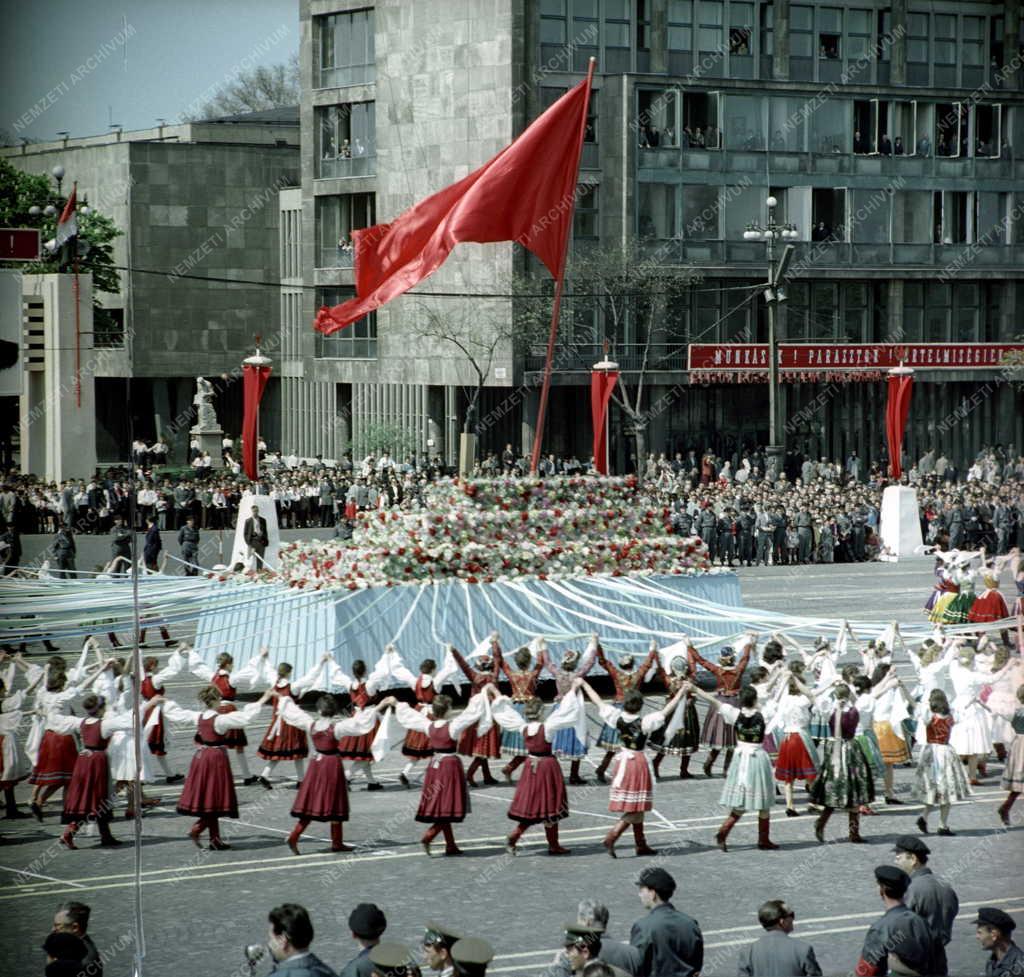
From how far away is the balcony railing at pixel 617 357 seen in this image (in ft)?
166

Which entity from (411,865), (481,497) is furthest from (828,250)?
(411,865)

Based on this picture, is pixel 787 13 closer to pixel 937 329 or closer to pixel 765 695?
pixel 937 329

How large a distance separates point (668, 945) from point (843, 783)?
239 inches

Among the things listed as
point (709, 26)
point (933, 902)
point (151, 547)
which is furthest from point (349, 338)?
point (933, 902)

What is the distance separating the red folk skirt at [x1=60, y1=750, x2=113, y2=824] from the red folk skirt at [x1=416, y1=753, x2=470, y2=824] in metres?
2.72

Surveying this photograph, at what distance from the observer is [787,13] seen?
174ft

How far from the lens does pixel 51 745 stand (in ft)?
52.2

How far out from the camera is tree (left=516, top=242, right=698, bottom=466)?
49.5 meters

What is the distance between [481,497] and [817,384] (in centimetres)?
3442

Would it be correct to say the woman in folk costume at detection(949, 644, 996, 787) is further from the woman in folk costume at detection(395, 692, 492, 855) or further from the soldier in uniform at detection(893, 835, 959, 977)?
the soldier in uniform at detection(893, 835, 959, 977)

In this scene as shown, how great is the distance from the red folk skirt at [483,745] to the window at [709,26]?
38.5 m

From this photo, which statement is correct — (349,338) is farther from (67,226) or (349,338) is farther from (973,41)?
(973,41)

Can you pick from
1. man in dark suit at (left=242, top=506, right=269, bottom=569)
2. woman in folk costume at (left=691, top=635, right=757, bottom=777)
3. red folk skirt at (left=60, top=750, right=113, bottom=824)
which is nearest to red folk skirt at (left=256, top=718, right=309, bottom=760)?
red folk skirt at (left=60, top=750, right=113, bottom=824)

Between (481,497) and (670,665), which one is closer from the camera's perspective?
(670,665)
